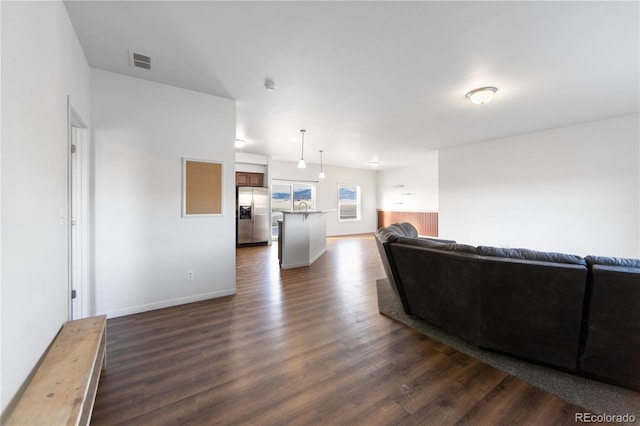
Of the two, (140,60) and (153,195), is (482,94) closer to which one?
(140,60)

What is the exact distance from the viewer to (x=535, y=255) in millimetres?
1988

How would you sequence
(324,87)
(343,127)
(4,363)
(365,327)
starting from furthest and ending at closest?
(343,127) → (324,87) → (365,327) → (4,363)

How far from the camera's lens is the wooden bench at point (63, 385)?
1076 millimetres

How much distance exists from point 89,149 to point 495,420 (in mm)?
4222

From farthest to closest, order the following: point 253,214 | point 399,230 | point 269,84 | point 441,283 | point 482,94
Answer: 1. point 253,214
2. point 399,230
3. point 482,94
4. point 269,84
5. point 441,283

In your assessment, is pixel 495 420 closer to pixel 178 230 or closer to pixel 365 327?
pixel 365 327

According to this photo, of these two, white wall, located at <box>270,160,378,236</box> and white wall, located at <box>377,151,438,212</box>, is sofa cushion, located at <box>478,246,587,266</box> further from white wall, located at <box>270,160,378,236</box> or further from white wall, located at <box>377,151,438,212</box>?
white wall, located at <box>270,160,378,236</box>

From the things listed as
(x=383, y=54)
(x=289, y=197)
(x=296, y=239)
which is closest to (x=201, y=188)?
(x=296, y=239)

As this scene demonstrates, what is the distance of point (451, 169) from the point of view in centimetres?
663

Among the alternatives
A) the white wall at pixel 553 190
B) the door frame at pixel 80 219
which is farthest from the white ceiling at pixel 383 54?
the door frame at pixel 80 219

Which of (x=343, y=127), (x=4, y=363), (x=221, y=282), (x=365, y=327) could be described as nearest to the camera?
(x=4, y=363)

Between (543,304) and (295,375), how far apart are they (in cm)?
194

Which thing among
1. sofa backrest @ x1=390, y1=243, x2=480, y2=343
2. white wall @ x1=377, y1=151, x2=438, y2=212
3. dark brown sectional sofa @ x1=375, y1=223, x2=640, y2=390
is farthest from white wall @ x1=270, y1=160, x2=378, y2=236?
dark brown sectional sofa @ x1=375, y1=223, x2=640, y2=390

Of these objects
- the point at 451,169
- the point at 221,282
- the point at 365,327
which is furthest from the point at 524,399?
the point at 451,169
